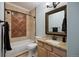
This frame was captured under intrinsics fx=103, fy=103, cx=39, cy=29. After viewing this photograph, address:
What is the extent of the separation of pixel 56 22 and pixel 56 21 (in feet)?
0.09

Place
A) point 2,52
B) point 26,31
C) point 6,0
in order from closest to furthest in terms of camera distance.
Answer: point 2,52, point 6,0, point 26,31

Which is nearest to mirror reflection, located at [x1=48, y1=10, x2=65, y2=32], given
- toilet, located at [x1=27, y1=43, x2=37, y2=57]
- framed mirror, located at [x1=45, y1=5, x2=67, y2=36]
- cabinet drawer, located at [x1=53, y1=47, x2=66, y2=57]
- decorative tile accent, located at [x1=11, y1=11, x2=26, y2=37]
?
framed mirror, located at [x1=45, y1=5, x2=67, y2=36]

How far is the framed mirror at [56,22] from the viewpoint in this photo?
2377mm

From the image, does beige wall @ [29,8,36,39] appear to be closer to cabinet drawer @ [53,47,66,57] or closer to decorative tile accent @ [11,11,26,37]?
decorative tile accent @ [11,11,26,37]

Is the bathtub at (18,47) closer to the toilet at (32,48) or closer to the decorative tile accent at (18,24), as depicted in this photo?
the toilet at (32,48)

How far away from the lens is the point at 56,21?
2703mm

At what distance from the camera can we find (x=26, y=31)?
11.4 ft

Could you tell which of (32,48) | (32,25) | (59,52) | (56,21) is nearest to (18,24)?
(32,25)

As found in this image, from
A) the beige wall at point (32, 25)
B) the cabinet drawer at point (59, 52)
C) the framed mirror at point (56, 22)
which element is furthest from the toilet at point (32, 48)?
the cabinet drawer at point (59, 52)

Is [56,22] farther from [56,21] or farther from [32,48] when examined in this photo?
[32,48]

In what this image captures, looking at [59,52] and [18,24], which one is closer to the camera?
[59,52]

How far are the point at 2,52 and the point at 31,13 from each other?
1.81 meters

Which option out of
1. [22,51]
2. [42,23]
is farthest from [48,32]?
[22,51]

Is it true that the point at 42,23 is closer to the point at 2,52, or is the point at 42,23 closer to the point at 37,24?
the point at 37,24
